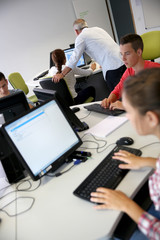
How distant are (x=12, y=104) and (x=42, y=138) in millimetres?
484

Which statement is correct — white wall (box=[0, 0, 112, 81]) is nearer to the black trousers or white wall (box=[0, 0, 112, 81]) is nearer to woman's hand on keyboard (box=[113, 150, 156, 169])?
the black trousers

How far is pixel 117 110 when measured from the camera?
5.44 ft

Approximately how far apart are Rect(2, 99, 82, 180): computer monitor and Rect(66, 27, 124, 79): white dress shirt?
1.60 meters

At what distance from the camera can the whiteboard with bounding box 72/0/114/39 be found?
17.0 feet

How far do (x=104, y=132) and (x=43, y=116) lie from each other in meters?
0.46

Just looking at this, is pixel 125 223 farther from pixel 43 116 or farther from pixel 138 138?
pixel 43 116

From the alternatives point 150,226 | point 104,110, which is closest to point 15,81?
point 104,110

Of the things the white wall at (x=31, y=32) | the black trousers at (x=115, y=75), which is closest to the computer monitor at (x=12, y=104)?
the black trousers at (x=115, y=75)

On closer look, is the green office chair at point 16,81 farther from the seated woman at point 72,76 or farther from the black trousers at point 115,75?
the black trousers at point 115,75

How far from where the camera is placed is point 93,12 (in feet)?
17.6

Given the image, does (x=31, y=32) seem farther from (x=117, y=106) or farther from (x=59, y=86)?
(x=117, y=106)

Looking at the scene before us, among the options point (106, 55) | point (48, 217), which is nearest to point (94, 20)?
point (106, 55)

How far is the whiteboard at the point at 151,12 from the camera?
14.8 ft

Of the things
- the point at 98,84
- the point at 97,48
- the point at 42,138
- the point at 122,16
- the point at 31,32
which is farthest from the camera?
the point at 122,16
